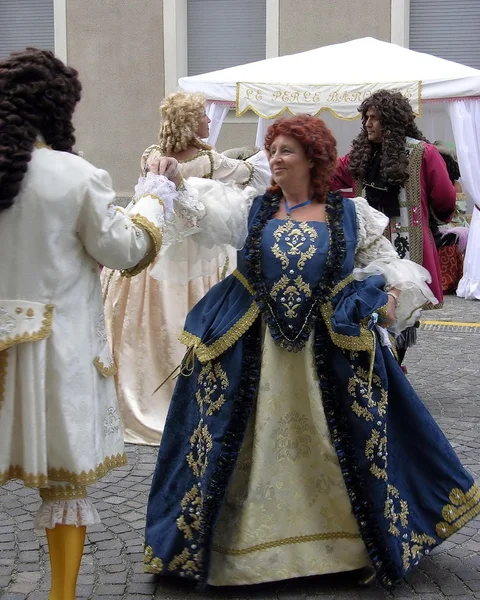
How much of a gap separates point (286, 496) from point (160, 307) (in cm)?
225

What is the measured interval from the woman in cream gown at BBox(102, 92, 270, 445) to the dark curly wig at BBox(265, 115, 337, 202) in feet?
6.05

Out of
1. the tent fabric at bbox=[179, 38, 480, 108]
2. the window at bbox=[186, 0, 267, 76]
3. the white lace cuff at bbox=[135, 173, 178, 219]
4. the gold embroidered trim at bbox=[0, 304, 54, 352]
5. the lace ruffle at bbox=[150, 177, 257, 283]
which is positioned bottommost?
the gold embroidered trim at bbox=[0, 304, 54, 352]

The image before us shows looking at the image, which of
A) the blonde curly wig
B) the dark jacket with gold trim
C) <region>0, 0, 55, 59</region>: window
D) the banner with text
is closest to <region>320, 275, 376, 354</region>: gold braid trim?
the dark jacket with gold trim

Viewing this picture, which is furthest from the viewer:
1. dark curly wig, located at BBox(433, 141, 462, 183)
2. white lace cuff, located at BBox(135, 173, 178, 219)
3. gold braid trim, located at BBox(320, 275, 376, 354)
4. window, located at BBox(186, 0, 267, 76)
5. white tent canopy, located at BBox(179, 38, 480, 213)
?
window, located at BBox(186, 0, 267, 76)

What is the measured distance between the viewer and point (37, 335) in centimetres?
281

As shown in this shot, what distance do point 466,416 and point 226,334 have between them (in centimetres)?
272

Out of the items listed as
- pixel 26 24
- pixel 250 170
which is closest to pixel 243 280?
pixel 250 170

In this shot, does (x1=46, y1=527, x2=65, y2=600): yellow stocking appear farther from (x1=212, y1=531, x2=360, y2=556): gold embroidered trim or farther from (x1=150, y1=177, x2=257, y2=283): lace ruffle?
(x1=150, y1=177, x2=257, y2=283): lace ruffle

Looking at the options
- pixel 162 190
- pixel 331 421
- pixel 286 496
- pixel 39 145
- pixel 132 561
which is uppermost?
pixel 39 145

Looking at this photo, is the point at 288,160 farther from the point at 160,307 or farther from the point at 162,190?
the point at 160,307

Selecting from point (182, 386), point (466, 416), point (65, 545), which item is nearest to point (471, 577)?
point (182, 386)

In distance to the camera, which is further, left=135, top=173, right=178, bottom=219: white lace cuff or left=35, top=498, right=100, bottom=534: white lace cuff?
left=135, top=173, right=178, bottom=219: white lace cuff

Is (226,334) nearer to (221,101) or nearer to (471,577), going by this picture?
(471,577)

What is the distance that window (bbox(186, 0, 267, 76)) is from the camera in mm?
13758
